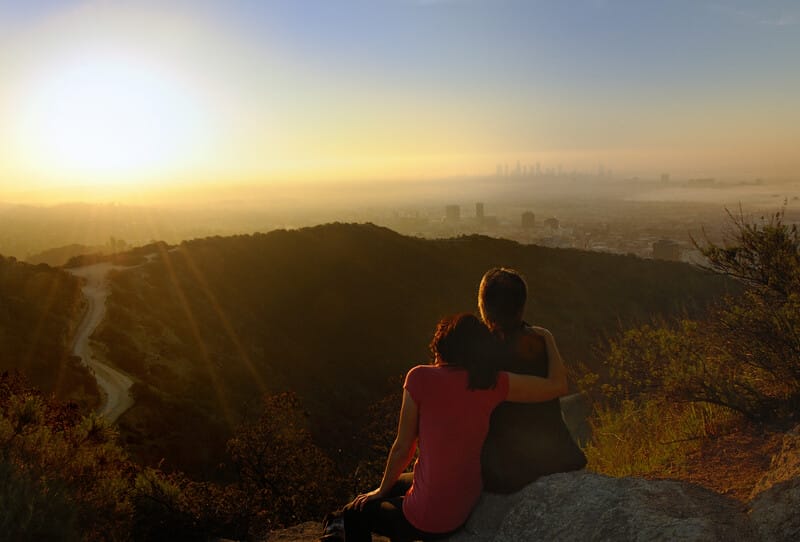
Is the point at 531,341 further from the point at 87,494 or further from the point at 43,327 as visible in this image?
the point at 43,327

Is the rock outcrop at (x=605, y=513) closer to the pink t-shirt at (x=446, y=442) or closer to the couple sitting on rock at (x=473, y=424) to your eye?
the couple sitting on rock at (x=473, y=424)

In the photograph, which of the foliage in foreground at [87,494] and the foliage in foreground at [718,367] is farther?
the foliage in foreground at [718,367]

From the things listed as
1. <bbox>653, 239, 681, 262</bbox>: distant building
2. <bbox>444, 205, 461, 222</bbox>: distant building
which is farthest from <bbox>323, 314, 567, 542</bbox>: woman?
<bbox>444, 205, 461, 222</bbox>: distant building

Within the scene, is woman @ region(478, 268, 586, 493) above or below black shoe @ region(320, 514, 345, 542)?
above

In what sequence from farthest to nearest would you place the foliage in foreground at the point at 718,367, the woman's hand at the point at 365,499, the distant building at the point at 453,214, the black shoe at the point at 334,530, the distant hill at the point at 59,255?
the distant building at the point at 453,214, the distant hill at the point at 59,255, the foliage in foreground at the point at 718,367, the black shoe at the point at 334,530, the woman's hand at the point at 365,499

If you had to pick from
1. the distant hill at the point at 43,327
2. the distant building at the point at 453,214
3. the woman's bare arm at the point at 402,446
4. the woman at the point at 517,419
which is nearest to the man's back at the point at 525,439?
the woman at the point at 517,419

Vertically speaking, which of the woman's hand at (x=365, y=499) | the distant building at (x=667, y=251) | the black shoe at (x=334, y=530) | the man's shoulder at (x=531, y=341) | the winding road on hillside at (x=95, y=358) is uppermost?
the man's shoulder at (x=531, y=341)

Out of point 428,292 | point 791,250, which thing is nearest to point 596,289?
point 428,292

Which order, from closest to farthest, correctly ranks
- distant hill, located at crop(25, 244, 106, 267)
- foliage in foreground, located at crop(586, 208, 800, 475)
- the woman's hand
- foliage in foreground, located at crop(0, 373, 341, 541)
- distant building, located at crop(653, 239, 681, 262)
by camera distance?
the woman's hand → foliage in foreground, located at crop(0, 373, 341, 541) → foliage in foreground, located at crop(586, 208, 800, 475) → distant building, located at crop(653, 239, 681, 262) → distant hill, located at crop(25, 244, 106, 267)

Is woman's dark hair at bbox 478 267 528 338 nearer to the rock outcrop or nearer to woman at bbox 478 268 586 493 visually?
woman at bbox 478 268 586 493
